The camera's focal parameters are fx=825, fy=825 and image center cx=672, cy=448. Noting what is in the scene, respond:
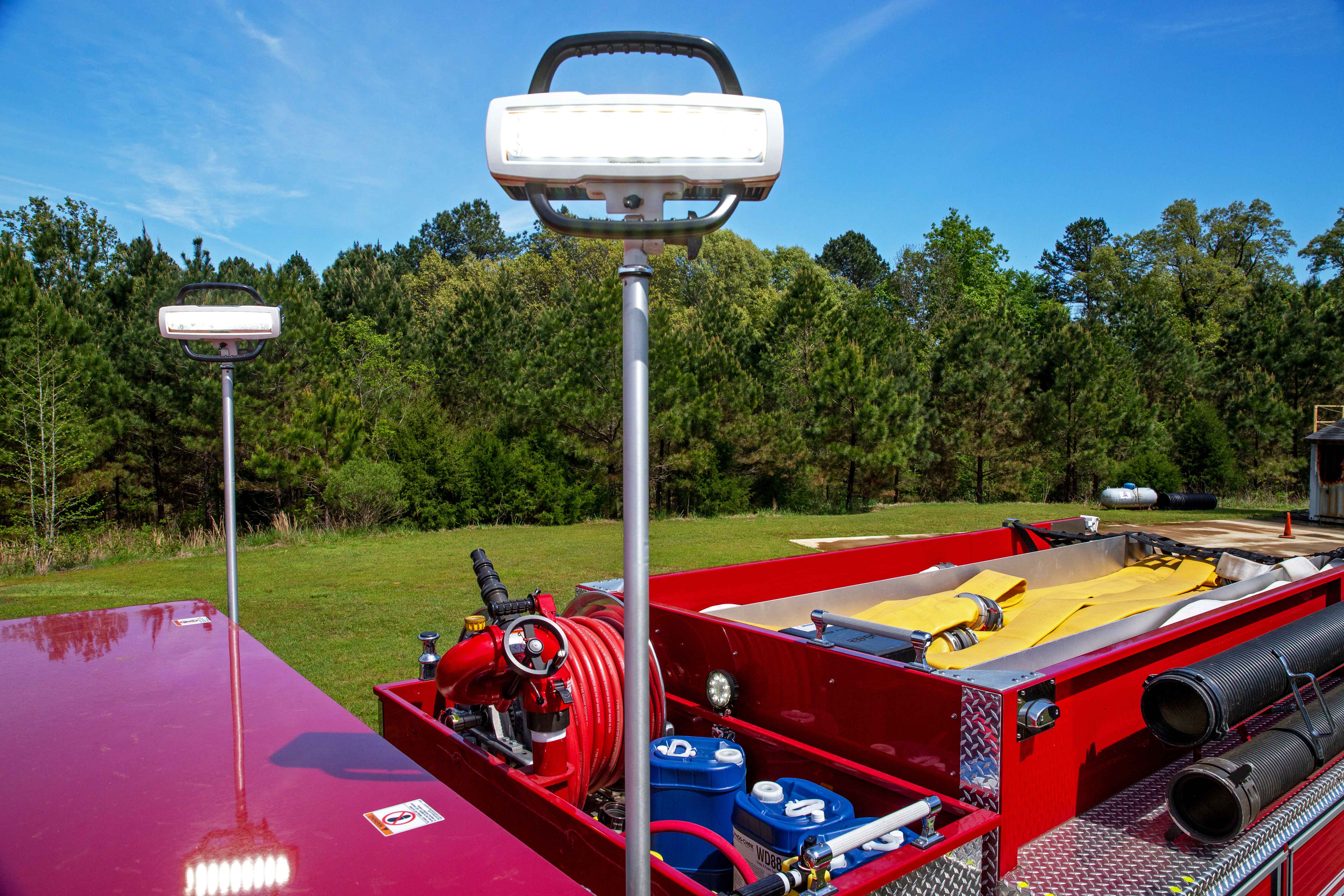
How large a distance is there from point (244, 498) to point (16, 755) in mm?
23591

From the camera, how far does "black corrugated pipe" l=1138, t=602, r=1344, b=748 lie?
259 cm

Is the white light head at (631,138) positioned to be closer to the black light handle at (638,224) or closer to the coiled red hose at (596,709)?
the black light handle at (638,224)

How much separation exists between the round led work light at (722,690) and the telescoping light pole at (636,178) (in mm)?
1977

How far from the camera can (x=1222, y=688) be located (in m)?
2.61

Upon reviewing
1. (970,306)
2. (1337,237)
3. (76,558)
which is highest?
(1337,237)

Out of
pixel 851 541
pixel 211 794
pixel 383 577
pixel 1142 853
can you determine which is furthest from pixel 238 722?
pixel 851 541

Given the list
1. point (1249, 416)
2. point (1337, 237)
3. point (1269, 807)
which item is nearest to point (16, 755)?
point (1269, 807)

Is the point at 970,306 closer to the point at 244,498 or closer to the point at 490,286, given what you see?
the point at 490,286

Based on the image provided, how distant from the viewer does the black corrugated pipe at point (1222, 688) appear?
2.59 m

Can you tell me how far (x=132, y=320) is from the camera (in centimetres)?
2067

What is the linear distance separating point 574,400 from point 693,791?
701 inches

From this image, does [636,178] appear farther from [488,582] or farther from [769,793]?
[488,582]

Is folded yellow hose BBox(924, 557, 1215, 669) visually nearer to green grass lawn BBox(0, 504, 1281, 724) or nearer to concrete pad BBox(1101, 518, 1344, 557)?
green grass lawn BBox(0, 504, 1281, 724)

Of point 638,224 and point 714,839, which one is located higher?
point 638,224
